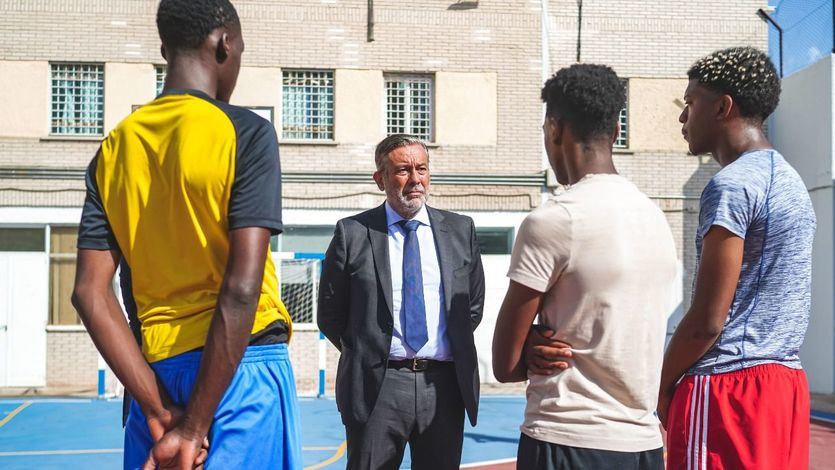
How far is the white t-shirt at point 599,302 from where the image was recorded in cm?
240

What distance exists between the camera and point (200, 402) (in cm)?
200

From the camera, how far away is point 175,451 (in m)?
2.00

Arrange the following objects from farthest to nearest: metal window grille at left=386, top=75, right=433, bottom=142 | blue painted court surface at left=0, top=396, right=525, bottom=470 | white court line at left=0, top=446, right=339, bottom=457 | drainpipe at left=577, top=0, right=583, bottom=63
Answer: drainpipe at left=577, top=0, right=583, bottom=63
metal window grille at left=386, top=75, right=433, bottom=142
white court line at left=0, top=446, right=339, bottom=457
blue painted court surface at left=0, top=396, right=525, bottom=470

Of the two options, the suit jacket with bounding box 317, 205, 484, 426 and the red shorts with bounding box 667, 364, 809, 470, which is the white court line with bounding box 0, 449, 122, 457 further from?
the red shorts with bounding box 667, 364, 809, 470

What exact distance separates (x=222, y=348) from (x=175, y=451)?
0.28 m

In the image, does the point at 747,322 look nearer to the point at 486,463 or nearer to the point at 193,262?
the point at 193,262

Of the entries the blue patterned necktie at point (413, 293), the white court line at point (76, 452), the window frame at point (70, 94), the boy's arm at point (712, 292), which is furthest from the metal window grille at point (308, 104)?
the boy's arm at point (712, 292)

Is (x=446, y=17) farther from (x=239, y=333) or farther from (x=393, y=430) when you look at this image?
(x=239, y=333)

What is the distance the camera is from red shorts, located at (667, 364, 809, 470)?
263cm

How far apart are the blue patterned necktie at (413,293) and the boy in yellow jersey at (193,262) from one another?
6.03 ft

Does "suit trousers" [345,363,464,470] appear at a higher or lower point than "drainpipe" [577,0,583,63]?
lower

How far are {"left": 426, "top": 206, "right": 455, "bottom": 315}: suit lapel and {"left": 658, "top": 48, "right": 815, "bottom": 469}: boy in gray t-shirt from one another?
1.57 m

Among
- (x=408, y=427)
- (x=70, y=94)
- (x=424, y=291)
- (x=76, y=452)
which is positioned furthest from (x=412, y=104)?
(x=408, y=427)

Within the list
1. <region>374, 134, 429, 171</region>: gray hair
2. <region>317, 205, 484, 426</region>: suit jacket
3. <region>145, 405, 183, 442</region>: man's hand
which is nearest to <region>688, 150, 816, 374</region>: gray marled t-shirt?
<region>317, 205, 484, 426</region>: suit jacket
